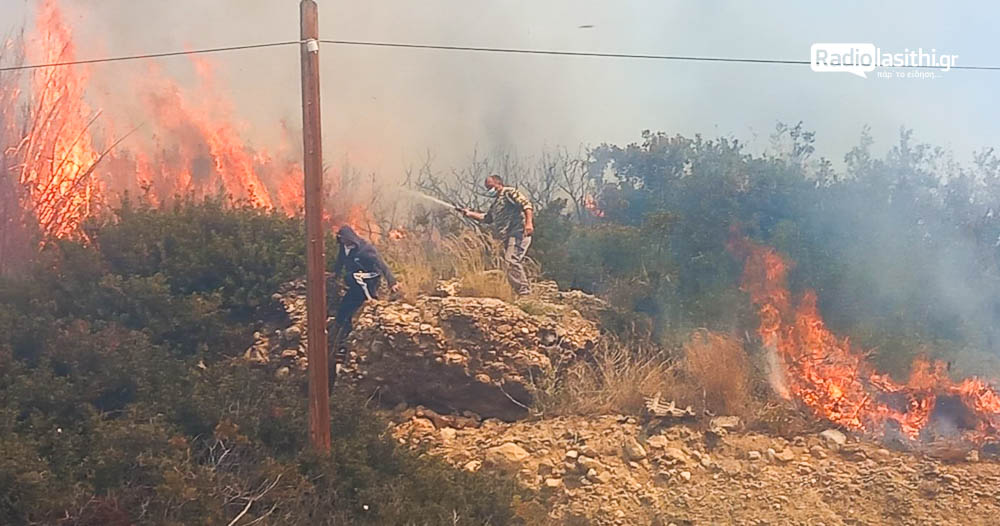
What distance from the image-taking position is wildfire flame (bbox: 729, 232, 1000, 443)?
34.7 ft

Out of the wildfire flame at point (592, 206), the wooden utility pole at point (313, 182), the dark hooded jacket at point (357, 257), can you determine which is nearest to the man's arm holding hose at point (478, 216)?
the dark hooded jacket at point (357, 257)

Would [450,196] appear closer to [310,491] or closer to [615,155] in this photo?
[615,155]

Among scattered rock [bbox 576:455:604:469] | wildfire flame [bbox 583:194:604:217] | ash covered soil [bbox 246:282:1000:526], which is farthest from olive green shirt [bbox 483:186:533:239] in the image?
wildfire flame [bbox 583:194:604:217]

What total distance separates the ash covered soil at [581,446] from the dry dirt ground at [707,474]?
0.05 feet

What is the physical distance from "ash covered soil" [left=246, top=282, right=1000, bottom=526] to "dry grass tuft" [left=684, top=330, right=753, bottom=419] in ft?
1.24

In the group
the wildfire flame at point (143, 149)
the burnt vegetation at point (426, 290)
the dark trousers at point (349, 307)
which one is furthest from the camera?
the wildfire flame at point (143, 149)

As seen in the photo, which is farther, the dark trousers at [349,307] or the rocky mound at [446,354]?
the dark trousers at [349,307]

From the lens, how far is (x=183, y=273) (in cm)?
1081

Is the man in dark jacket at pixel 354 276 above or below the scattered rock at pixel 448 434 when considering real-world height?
above

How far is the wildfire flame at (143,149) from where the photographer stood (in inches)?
531

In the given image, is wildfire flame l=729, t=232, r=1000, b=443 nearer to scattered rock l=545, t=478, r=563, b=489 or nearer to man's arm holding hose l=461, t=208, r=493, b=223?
scattered rock l=545, t=478, r=563, b=489

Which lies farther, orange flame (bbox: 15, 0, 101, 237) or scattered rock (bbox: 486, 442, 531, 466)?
orange flame (bbox: 15, 0, 101, 237)

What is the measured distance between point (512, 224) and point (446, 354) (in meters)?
2.70

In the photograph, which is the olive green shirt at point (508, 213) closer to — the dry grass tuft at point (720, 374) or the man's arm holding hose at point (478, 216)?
the man's arm holding hose at point (478, 216)
